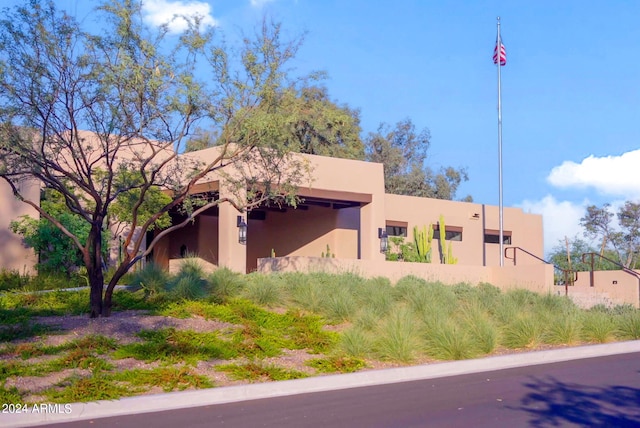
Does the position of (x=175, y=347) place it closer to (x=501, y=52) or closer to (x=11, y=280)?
(x=11, y=280)

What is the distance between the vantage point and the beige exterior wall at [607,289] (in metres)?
25.7

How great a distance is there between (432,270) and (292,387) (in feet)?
47.8

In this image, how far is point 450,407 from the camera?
33.3 feet

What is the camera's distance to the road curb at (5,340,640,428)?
9.96m

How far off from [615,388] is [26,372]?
851 cm

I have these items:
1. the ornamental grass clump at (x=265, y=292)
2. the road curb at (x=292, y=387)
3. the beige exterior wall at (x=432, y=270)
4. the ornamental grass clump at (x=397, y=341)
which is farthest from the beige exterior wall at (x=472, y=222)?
the ornamental grass clump at (x=397, y=341)

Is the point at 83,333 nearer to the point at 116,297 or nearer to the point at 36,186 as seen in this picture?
the point at 116,297

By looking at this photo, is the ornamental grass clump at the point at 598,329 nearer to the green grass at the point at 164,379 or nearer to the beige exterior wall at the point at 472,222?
the green grass at the point at 164,379

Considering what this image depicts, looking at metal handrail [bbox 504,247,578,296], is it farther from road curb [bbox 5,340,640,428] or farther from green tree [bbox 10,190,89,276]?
green tree [bbox 10,190,89,276]

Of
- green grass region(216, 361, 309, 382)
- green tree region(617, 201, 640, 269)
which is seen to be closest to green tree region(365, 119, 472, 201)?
green tree region(617, 201, 640, 269)

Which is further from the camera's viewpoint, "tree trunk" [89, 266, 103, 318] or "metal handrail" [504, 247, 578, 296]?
"metal handrail" [504, 247, 578, 296]

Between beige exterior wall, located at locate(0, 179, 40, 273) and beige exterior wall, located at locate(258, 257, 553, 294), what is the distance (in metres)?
6.42

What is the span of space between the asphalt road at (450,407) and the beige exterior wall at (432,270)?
10100mm

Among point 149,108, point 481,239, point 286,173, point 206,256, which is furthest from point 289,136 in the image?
point 481,239
